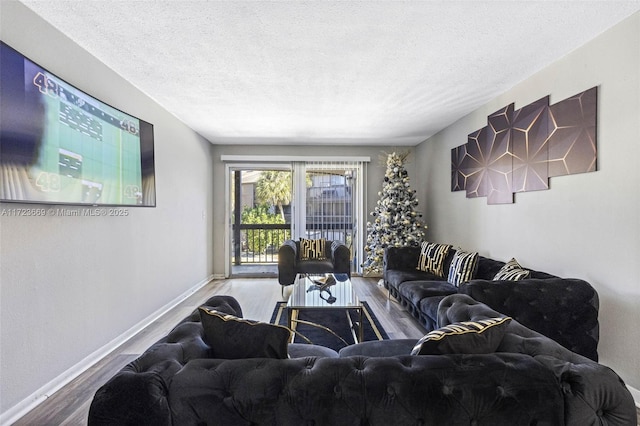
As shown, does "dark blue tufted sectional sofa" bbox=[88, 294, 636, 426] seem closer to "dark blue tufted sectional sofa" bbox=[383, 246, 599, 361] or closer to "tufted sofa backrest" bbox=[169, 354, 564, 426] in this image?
"tufted sofa backrest" bbox=[169, 354, 564, 426]

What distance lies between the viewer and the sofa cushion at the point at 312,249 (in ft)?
16.5

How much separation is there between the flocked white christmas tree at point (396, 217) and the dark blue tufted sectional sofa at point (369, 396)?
387cm

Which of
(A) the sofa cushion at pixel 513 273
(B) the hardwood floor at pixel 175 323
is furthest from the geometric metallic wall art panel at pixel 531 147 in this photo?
(B) the hardwood floor at pixel 175 323

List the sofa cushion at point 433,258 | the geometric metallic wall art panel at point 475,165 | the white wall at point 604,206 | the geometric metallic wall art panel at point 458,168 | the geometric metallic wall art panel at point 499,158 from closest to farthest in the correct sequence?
the white wall at point 604,206
the geometric metallic wall art panel at point 499,158
the geometric metallic wall art panel at point 475,165
the sofa cushion at point 433,258
the geometric metallic wall art panel at point 458,168

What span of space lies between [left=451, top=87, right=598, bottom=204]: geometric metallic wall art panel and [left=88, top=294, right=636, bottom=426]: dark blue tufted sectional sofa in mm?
1935

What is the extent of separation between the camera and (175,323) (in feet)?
11.2

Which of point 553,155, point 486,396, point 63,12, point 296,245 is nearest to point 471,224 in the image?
point 553,155

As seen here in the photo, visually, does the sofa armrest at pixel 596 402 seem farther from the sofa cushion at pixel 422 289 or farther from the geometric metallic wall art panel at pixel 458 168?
the geometric metallic wall art panel at pixel 458 168

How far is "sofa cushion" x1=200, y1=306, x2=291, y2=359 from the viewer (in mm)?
1229

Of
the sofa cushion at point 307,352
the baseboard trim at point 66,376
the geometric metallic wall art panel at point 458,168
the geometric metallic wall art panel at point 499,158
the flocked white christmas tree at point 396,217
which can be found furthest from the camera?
the flocked white christmas tree at point 396,217

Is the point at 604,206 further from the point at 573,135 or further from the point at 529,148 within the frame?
the point at 529,148

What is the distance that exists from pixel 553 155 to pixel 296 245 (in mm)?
3658

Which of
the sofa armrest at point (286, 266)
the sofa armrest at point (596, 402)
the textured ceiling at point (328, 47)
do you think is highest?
the textured ceiling at point (328, 47)

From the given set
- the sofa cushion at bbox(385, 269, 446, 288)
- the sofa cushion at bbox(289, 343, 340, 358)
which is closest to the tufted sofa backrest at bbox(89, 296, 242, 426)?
the sofa cushion at bbox(289, 343, 340, 358)
